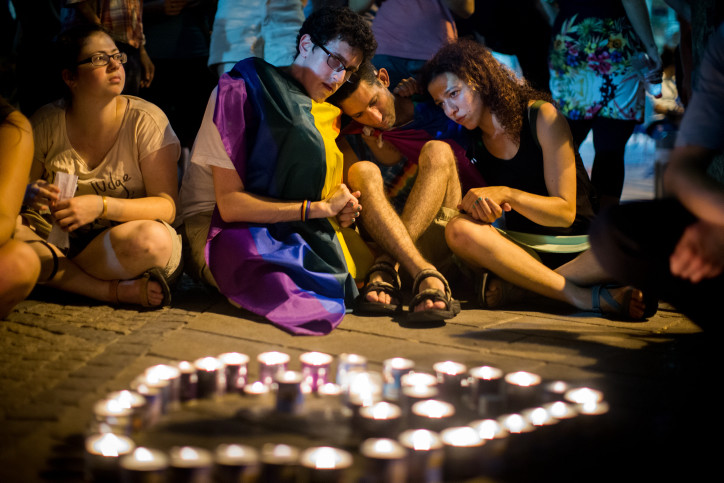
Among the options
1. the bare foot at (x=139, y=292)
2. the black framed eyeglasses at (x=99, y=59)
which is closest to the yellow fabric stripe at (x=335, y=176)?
the bare foot at (x=139, y=292)

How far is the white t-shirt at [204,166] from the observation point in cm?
352

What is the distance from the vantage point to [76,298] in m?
3.83

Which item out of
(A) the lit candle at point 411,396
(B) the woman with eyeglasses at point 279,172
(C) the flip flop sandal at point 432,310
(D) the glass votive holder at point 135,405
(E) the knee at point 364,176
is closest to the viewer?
(D) the glass votive holder at point 135,405

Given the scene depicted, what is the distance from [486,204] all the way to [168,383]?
1.92 meters

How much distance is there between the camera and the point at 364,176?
383 centimetres

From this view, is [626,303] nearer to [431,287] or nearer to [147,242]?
[431,287]

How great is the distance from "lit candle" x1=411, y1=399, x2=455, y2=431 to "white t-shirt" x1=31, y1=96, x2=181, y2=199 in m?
2.19

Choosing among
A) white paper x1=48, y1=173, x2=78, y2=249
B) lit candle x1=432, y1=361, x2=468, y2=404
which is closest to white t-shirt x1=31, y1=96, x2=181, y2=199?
white paper x1=48, y1=173, x2=78, y2=249

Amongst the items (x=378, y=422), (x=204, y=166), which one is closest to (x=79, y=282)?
(x=204, y=166)

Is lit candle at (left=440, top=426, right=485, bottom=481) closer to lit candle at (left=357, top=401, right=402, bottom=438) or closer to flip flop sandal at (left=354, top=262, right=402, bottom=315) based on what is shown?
lit candle at (left=357, top=401, right=402, bottom=438)

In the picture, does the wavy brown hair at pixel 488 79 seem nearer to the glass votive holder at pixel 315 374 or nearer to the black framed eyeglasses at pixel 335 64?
the black framed eyeglasses at pixel 335 64

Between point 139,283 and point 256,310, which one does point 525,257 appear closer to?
point 256,310

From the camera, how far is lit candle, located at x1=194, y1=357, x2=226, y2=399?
2.41 meters

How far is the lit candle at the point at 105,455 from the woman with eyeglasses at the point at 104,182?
1.79m
